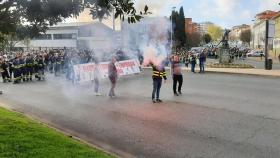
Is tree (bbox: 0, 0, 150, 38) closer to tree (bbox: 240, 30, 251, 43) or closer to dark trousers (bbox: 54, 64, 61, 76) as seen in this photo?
dark trousers (bbox: 54, 64, 61, 76)

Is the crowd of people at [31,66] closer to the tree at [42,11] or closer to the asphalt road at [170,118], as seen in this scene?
the asphalt road at [170,118]

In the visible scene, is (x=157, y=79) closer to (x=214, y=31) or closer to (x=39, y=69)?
(x=39, y=69)

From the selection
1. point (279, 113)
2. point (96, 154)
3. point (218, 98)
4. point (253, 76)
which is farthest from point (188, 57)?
point (96, 154)

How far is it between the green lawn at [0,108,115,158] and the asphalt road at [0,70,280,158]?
3.62 ft

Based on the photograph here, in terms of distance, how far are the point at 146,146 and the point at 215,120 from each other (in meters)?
3.20

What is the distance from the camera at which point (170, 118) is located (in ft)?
42.1

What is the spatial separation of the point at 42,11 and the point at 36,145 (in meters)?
2.64

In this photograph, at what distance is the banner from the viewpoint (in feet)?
79.0

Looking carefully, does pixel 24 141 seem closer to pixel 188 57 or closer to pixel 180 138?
pixel 180 138

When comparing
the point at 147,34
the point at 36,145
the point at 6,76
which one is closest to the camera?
the point at 36,145

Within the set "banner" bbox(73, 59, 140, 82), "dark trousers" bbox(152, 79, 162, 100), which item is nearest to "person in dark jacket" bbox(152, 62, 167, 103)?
"dark trousers" bbox(152, 79, 162, 100)

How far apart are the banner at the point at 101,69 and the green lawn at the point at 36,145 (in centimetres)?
1139

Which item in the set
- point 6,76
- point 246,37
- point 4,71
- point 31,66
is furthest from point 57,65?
point 246,37

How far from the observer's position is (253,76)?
27297 millimetres
